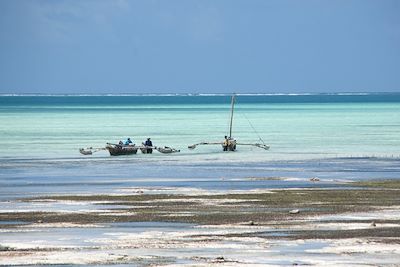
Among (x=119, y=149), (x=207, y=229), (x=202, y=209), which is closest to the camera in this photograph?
(x=207, y=229)

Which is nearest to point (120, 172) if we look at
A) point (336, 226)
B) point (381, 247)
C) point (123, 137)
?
point (336, 226)

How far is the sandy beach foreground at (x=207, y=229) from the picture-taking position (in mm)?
27875

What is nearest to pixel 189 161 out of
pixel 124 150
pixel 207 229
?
pixel 124 150


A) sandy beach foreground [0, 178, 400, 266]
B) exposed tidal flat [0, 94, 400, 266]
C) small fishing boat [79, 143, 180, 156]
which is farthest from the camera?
small fishing boat [79, 143, 180, 156]

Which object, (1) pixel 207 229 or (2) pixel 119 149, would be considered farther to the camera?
(2) pixel 119 149

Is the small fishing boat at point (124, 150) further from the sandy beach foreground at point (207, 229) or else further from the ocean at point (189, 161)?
the sandy beach foreground at point (207, 229)

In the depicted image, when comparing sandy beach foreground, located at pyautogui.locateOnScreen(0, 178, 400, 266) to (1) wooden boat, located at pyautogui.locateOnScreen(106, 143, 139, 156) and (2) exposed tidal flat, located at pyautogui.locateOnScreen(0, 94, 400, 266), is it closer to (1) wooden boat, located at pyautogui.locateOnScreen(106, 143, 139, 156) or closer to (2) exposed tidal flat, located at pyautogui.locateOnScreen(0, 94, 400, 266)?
(2) exposed tidal flat, located at pyautogui.locateOnScreen(0, 94, 400, 266)

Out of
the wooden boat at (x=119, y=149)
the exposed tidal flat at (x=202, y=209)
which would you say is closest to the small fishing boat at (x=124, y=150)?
the wooden boat at (x=119, y=149)

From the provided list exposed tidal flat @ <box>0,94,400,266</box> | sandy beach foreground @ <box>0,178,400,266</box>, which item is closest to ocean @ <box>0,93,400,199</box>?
exposed tidal flat @ <box>0,94,400,266</box>

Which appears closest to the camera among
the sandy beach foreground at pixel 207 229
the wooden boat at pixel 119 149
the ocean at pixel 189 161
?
→ the sandy beach foreground at pixel 207 229

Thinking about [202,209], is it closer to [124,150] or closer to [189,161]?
[189,161]

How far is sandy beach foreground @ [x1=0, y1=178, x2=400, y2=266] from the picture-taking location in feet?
91.5

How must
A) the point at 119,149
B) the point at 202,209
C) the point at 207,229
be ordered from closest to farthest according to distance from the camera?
the point at 207,229, the point at 202,209, the point at 119,149

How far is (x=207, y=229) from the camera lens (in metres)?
33.1
